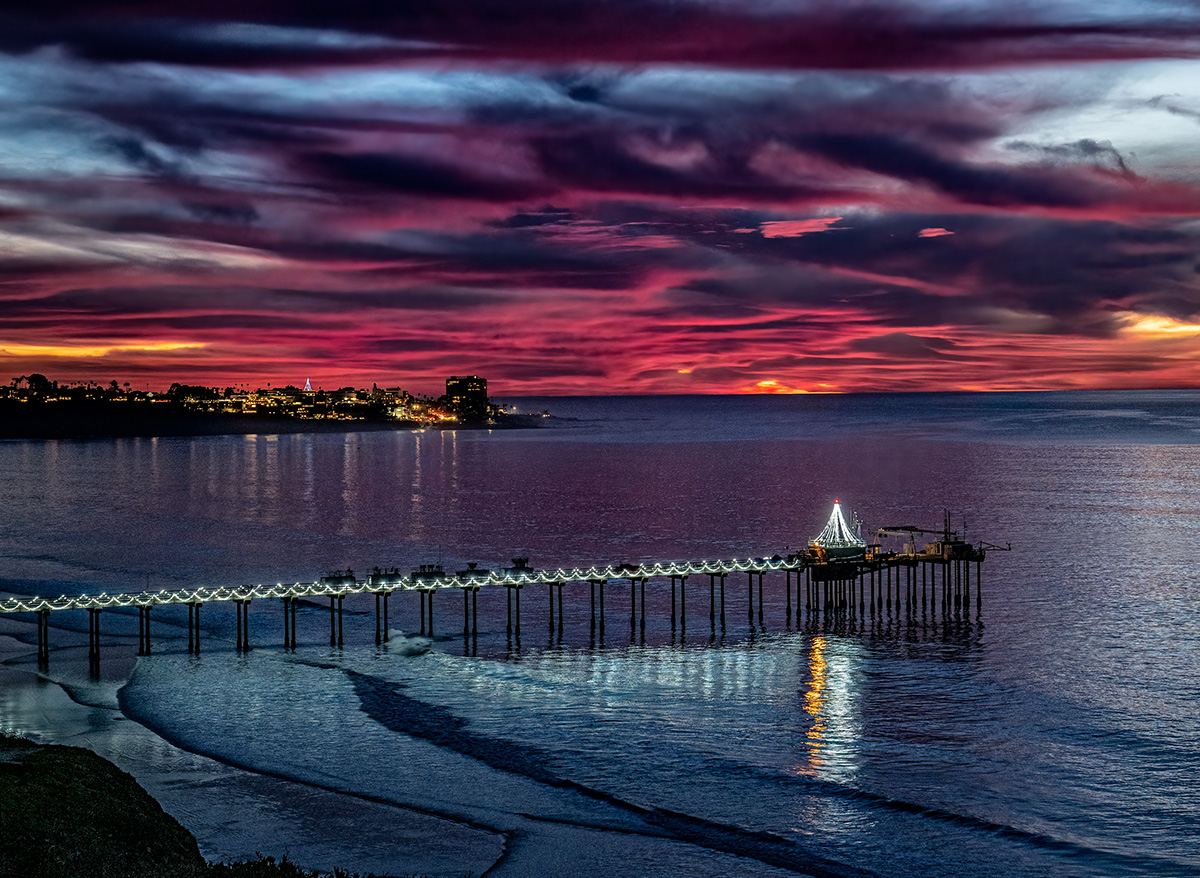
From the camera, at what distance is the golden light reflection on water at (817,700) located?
4300 centimetres

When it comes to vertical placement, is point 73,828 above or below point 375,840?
above

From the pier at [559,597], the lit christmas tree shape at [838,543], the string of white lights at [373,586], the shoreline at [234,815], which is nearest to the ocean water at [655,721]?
the shoreline at [234,815]

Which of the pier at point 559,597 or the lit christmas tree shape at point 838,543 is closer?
the pier at point 559,597

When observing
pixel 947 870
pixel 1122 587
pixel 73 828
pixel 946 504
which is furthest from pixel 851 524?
pixel 73 828

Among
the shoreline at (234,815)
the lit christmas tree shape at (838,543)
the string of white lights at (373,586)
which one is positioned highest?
the lit christmas tree shape at (838,543)

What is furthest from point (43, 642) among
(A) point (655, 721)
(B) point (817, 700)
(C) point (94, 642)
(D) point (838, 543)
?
(D) point (838, 543)

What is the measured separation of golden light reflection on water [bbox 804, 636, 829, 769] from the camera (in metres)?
43.0

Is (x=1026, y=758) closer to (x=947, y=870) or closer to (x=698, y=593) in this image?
(x=947, y=870)

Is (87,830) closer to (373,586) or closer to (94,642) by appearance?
(94,642)

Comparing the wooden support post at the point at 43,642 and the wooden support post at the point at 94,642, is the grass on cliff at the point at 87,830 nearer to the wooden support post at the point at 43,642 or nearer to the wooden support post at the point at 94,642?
the wooden support post at the point at 94,642

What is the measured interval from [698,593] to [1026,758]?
3987cm

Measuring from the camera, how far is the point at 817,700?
165ft

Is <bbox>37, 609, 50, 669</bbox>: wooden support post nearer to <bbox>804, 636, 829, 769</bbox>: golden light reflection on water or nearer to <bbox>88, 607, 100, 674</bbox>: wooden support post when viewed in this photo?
<bbox>88, 607, 100, 674</bbox>: wooden support post

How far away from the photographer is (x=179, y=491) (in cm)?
16100
